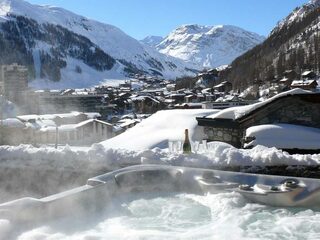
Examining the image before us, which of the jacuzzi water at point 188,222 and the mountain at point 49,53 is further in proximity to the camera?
the mountain at point 49,53

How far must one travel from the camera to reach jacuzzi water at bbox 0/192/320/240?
3.51m

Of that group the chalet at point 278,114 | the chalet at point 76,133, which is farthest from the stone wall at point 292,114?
the chalet at point 76,133

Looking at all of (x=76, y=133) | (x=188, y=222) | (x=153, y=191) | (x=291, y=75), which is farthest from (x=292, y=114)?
(x=291, y=75)

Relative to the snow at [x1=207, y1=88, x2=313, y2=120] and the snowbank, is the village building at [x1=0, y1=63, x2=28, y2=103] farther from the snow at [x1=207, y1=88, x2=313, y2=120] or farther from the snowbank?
the snow at [x1=207, y1=88, x2=313, y2=120]

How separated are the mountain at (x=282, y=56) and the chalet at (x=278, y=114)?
156 feet

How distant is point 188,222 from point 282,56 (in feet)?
207

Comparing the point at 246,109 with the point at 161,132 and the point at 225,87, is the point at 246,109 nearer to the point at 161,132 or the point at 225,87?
the point at 161,132

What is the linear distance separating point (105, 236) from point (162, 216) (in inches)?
29.2

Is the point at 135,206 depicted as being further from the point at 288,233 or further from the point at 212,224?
the point at 288,233

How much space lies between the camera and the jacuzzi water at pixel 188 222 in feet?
11.5

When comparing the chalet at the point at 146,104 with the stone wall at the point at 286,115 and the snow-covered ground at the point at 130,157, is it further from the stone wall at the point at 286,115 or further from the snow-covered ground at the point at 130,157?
the snow-covered ground at the point at 130,157

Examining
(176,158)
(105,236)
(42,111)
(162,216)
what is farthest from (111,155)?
(42,111)

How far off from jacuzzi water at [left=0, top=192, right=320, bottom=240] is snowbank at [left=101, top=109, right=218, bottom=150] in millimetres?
3749

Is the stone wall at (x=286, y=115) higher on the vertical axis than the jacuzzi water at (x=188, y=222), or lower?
higher
